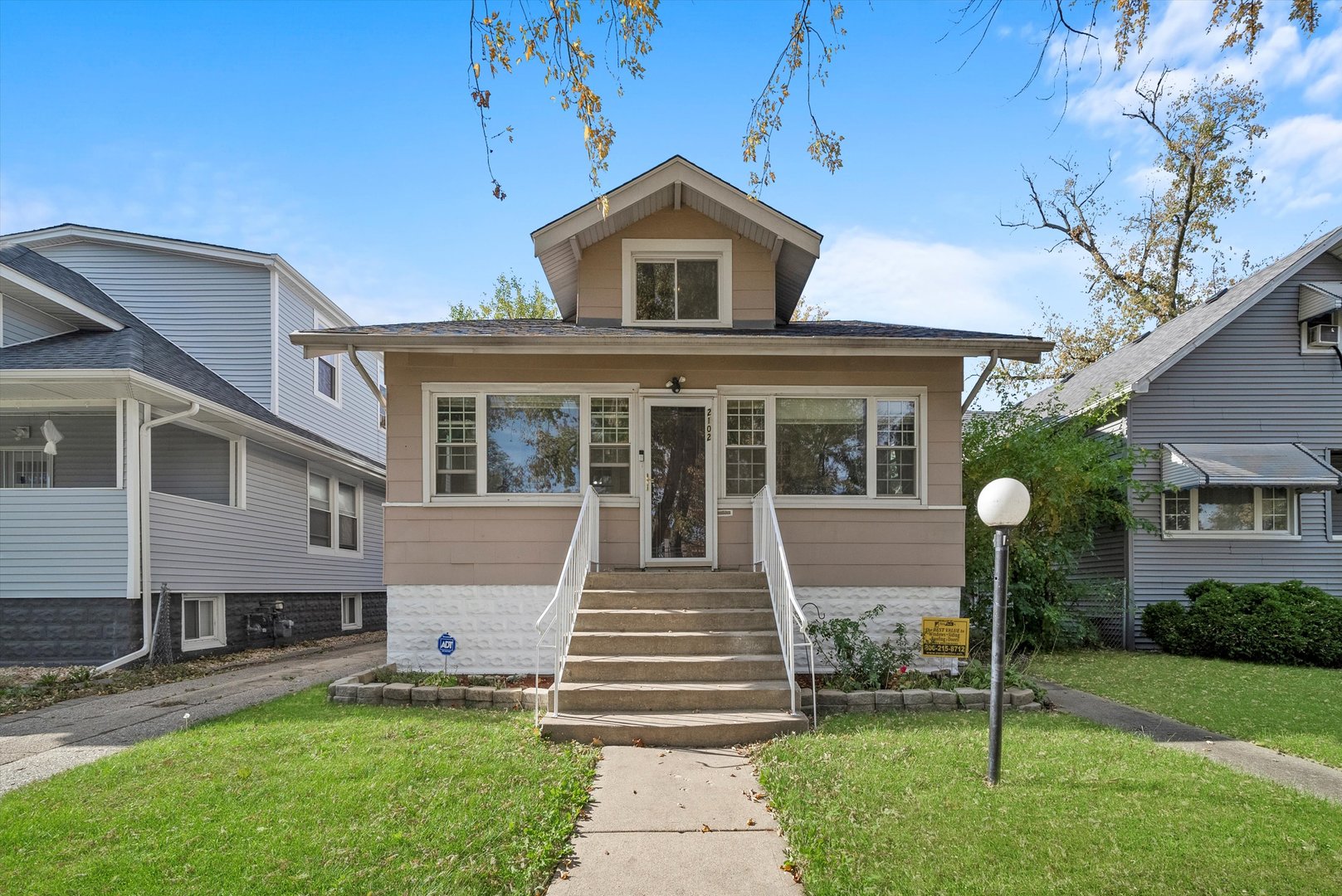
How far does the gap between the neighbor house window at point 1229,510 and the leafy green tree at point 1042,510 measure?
103 centimetres

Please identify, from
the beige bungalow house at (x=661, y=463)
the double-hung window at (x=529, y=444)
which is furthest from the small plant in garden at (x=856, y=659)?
the double-hung window at (x=529, y=444)

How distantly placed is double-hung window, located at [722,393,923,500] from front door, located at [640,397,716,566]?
280mm

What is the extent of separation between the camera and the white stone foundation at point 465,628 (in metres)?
8.54

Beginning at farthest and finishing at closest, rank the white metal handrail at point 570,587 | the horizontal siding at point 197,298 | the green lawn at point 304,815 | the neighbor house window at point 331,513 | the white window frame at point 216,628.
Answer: the neighbor house window at point 331,513, the horizontal siding at point 197,298, the white window frame at point 216,628, the white metal handrail at point 570,587, the green lawn at point 304,815

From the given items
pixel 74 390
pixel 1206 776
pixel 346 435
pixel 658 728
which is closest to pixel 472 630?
pixel 658 728

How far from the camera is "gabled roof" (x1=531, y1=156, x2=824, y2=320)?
927 centimetres

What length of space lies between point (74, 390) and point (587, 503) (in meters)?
6.65

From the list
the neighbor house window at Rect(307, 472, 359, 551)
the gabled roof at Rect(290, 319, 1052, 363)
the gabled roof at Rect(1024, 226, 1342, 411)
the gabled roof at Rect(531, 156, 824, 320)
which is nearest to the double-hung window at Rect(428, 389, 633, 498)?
the gabled roof at Rect(290, 319, 1052, 363)

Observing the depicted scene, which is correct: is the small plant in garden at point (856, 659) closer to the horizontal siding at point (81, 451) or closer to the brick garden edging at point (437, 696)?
the brick garden edging at point (437, 696)

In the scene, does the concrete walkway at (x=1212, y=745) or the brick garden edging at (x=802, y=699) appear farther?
the brick garden edging at (x=802, y=699)

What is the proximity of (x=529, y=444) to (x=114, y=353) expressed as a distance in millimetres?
5898

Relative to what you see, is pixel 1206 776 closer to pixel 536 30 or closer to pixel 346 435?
pixel 536 30

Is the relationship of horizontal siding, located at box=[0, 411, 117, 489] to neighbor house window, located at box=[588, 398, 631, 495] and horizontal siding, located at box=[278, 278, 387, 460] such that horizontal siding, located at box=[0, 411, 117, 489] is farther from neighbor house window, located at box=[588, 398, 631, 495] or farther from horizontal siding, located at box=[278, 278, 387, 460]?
neighbor house window, located at box=[588, 398, 631, 495]

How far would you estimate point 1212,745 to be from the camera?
6.12m
